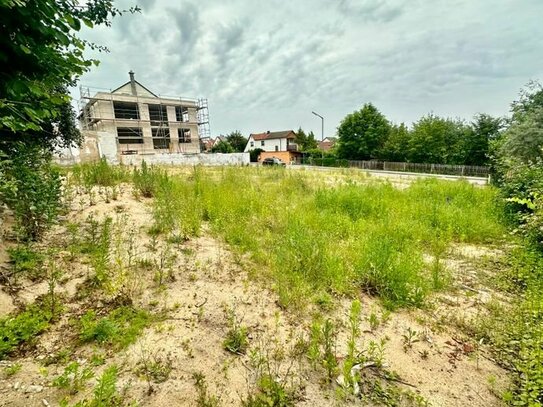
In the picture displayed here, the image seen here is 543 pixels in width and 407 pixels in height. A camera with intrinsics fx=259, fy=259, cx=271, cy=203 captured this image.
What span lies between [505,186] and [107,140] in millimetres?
28153

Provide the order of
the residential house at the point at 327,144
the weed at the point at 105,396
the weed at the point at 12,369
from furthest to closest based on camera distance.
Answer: the residential house at the point at 327,144 → the weed at the point at 12,369 → the weed at the point at 105,396

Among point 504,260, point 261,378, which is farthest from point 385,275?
point 504,260

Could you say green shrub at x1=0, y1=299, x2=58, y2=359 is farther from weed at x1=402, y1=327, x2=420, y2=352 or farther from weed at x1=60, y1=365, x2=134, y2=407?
weed at x1=402, y1=327, x2=420, y2=352

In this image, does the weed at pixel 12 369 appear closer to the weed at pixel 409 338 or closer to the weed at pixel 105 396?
the weed at pixel 105 396

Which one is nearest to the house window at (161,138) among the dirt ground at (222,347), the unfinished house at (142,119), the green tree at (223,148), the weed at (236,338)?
the unfinished house at (142,119)

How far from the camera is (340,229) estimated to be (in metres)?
5.71

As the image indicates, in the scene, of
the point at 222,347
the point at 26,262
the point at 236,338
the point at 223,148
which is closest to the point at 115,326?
the point at 222,347

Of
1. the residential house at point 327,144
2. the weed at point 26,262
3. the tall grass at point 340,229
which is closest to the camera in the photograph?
the weed at point 26,262

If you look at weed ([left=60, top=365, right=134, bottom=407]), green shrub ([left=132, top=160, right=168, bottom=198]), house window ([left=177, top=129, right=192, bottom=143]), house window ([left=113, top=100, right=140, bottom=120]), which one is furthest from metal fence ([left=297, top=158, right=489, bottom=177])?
weed ([left=60, top=365, right=134, bottom=407])

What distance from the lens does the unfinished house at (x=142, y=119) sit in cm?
2991

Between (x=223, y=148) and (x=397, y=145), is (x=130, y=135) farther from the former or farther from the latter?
(x=397, y=145)

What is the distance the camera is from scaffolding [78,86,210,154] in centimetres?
2981

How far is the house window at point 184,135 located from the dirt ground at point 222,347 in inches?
1376

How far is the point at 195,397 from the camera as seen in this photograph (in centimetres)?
190
